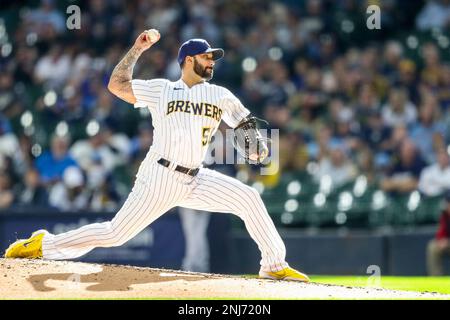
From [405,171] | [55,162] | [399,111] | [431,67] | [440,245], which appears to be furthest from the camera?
[431,67]

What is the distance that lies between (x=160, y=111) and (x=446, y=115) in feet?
20.9

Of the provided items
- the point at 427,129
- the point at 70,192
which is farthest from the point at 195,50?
the point at 427,129

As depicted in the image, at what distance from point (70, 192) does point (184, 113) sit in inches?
231

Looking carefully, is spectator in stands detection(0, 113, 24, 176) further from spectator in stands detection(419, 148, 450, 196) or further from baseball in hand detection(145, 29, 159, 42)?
baseball in hand detection(145, 29, 159, 42)

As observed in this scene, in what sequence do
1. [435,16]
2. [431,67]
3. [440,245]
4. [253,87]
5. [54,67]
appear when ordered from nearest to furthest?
[440,245] → [431,67] → [253,87] → [435,16] → [54,67]

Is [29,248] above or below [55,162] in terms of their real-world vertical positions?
below

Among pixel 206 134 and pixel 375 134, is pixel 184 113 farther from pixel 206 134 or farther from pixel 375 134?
pixel 375 134

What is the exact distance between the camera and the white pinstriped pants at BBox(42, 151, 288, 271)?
7.16 m

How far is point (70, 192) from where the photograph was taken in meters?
12.8

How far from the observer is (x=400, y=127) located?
41.7 ft

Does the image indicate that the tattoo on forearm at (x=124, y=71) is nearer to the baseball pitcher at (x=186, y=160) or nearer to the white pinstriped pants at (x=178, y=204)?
the baseball pitcher at (x=186, y=160)

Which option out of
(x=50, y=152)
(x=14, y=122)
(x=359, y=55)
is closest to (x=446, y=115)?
(x=359, y=55)

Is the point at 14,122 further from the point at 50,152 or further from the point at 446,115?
the point at 446,115

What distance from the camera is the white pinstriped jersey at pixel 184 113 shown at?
23.6ft
